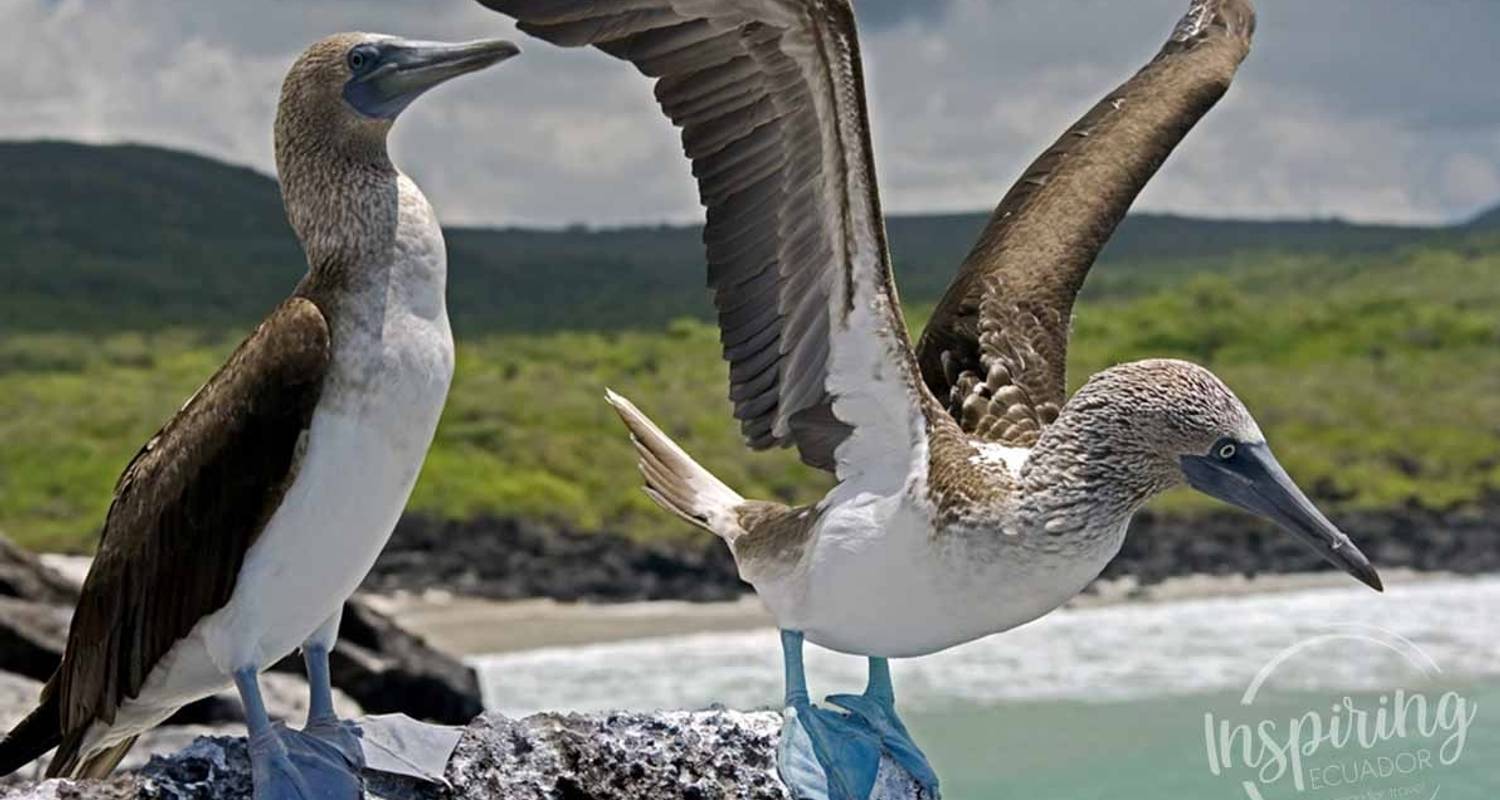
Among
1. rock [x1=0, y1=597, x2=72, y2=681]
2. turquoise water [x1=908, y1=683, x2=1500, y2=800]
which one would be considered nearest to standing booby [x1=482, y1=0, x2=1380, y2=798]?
rock [x1=0, y1=597, x2=72, y2=681]

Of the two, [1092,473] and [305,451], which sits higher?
[1092,473]

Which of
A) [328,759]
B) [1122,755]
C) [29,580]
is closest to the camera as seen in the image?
[328,759]

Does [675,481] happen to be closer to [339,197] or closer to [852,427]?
[852,427]

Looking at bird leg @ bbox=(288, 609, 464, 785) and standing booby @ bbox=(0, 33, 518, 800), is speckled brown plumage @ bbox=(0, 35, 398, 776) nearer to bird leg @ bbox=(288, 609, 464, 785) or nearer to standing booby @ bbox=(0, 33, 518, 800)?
standing booby @ bbox=(0, 33, 518, 800)

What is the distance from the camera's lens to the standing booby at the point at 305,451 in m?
4.44

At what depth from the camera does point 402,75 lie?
4.62m

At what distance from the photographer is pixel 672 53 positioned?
5008 millimetres

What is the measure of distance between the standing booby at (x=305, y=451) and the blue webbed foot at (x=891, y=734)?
125 cm

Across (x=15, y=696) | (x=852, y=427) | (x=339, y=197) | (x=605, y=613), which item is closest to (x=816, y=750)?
(x=852, y=427)

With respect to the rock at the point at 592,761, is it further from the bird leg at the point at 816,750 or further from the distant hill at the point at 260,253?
the distant hill at the point at 260,253

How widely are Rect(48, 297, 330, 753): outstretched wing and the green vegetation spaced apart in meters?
26.0

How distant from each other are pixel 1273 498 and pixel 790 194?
4.37 feet

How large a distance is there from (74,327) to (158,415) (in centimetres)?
1982

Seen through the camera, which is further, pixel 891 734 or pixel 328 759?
pixel 891 734
